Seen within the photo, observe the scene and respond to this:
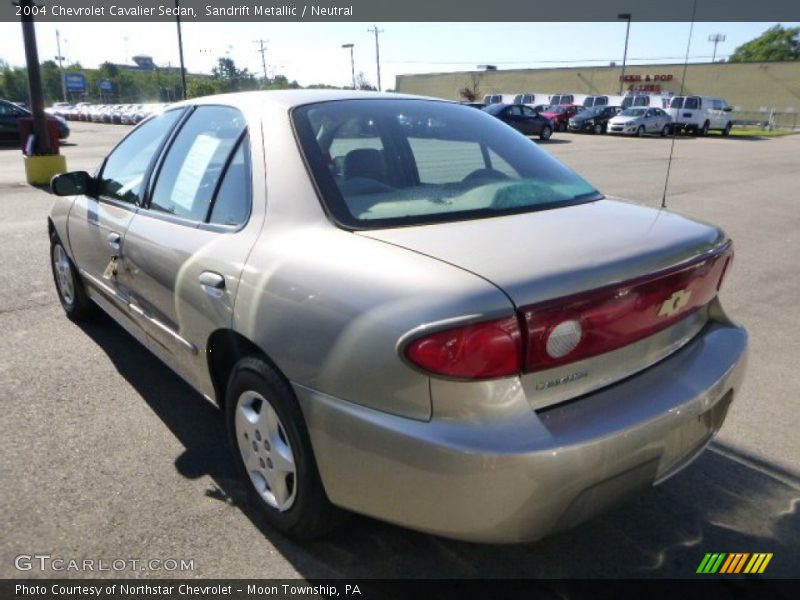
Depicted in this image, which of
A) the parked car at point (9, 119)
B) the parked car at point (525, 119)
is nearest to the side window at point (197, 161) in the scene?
the parked car at point (9, 119)

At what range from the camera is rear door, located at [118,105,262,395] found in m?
2.43

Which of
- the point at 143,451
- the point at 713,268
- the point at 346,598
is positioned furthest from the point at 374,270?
the point at 143,451

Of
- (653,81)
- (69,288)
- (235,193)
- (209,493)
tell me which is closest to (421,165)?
(235,193)

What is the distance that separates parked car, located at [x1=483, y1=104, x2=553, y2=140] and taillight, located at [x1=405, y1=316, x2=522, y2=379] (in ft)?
89.9

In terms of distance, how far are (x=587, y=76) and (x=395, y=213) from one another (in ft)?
229

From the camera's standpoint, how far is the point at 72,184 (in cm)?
372

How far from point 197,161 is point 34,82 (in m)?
11.4

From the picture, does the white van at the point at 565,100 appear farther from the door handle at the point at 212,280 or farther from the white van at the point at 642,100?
the door handle at the point at 212,280

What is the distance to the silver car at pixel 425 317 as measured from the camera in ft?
5.71

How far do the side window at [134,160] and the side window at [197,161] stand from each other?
210 millimetres

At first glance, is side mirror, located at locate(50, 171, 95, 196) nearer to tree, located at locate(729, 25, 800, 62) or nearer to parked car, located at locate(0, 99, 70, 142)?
parked car, located at locate(0, 99, 70, 142)

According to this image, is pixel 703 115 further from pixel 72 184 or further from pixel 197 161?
pixel 197 161

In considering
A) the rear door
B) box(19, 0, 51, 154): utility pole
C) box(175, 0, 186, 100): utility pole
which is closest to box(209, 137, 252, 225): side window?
the rear door

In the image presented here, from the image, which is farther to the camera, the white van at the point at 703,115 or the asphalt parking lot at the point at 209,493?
the white van at the point at 703,115
